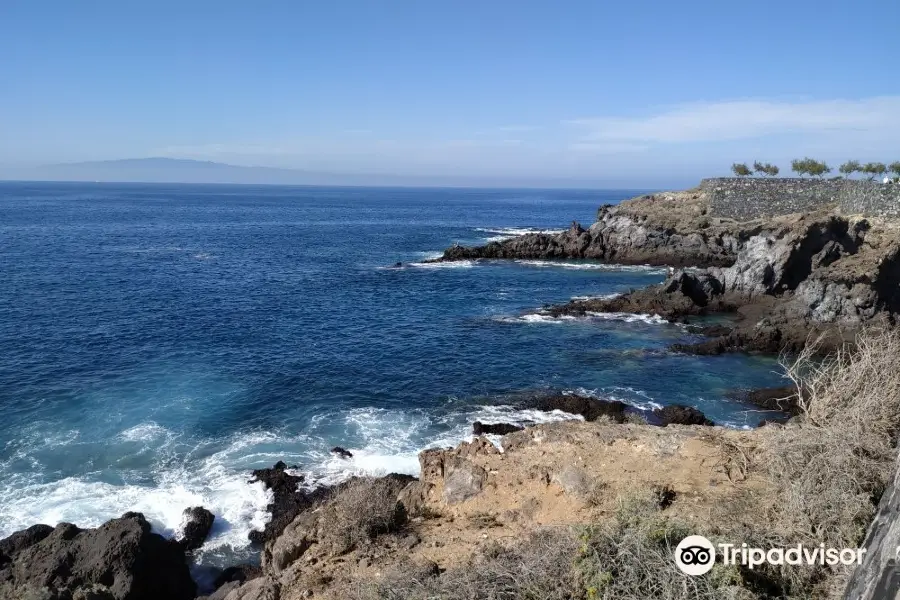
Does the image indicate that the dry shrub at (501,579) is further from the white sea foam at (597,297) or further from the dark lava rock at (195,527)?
the white sea foam at (597,297)

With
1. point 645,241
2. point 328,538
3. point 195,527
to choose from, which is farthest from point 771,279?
point 328,538

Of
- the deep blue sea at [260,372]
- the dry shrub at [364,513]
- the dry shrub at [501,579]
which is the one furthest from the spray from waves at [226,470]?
the dry shrub at [501,579]

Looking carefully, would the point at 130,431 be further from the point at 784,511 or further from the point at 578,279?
the point at 578,279

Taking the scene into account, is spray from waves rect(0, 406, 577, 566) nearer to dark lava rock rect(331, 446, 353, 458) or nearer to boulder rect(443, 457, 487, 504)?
dark lava rock rect(331, 446, 353, 458)

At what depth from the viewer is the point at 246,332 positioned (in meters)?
35.9

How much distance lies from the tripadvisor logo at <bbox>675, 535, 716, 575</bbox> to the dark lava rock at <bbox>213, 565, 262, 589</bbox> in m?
10.9

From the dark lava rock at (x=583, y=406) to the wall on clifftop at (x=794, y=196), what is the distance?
37.1 meters

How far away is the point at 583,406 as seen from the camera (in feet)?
80.3

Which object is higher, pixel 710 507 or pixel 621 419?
pixel 710 507

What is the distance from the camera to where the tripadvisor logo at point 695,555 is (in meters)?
7.44

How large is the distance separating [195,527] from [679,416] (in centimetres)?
1716

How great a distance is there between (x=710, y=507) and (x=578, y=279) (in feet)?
146

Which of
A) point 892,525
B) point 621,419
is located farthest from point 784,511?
point 621,419

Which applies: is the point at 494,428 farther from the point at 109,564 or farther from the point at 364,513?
the point at 109,564
